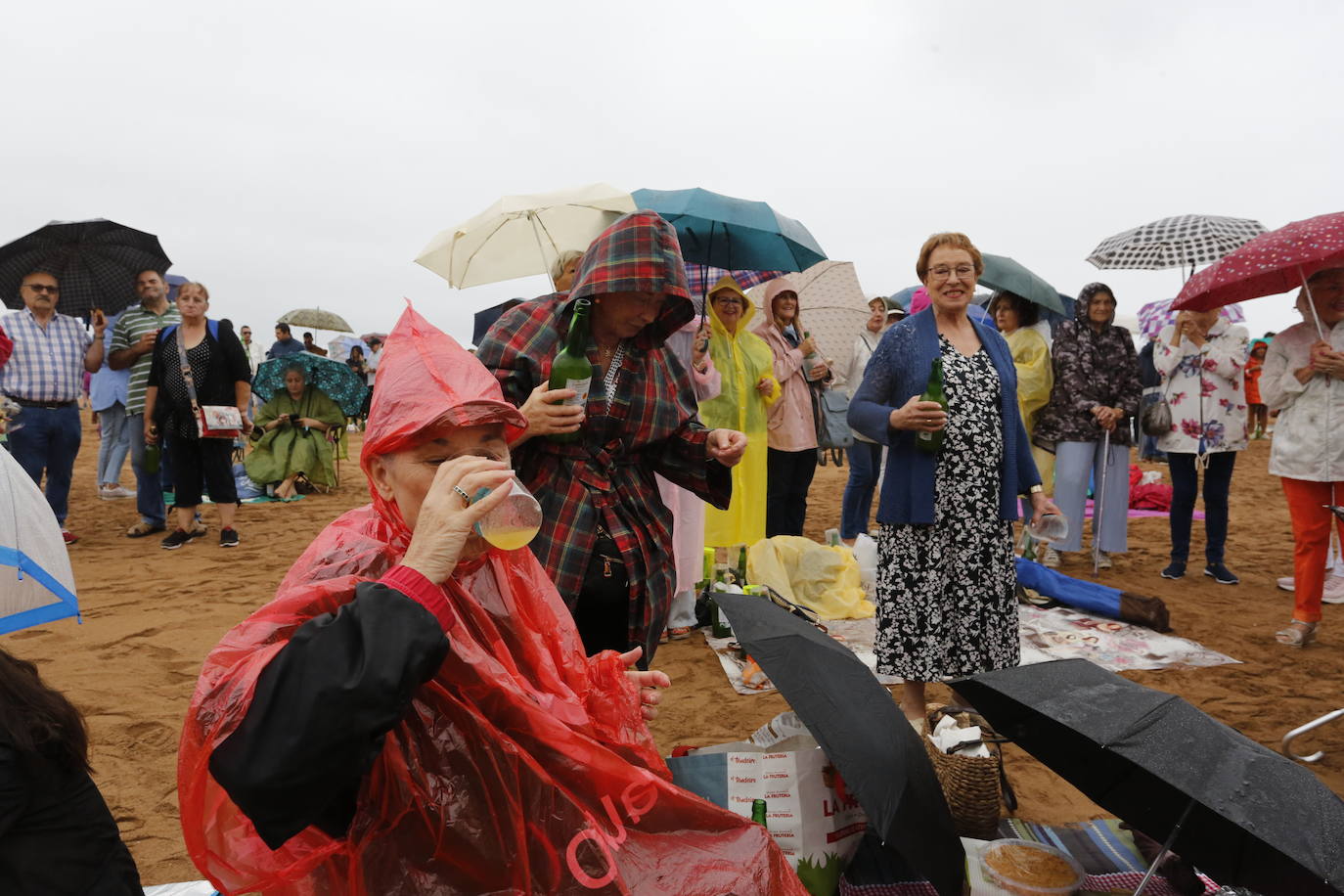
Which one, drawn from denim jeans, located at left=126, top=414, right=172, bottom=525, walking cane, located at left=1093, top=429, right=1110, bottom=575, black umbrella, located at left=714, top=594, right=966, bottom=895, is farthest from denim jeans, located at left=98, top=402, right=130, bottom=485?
walking cane, located at left=1093, top=429, right=1110, bottom=575

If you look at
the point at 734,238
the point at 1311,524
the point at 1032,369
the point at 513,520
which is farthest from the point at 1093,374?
the point at 513,520

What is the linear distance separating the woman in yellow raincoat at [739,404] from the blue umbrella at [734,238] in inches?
Answer: 8.7

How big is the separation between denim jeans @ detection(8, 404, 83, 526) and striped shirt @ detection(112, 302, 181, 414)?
52cm

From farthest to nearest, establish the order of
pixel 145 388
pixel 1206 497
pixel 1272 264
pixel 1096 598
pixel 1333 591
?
pixel 145 388, pixel 1206 497, pixel 1333 591, pixel 1096 598, pixel 1272 264

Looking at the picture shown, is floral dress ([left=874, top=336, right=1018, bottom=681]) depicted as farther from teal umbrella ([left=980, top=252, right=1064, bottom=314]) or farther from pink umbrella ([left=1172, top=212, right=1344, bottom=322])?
→ teal umbrella ([left=980, top=252, right=1064, bottom=314])

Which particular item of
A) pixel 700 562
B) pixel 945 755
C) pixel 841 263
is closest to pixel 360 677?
pixel 945 755

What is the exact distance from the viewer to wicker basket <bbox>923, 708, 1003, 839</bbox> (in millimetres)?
2816

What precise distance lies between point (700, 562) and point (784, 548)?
2.24 ft

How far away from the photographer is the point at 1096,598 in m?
5.64

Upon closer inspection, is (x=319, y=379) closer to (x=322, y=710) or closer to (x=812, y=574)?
(x=812, y=574)

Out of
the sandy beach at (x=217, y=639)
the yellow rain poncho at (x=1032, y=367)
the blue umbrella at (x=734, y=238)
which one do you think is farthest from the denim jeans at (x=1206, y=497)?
the blue umbrella at (x=734, y=238)

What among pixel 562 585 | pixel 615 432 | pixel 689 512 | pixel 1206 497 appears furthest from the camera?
pixel 1206 497

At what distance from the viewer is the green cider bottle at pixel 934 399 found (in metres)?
3.21

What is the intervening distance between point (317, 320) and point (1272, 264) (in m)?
22.3
